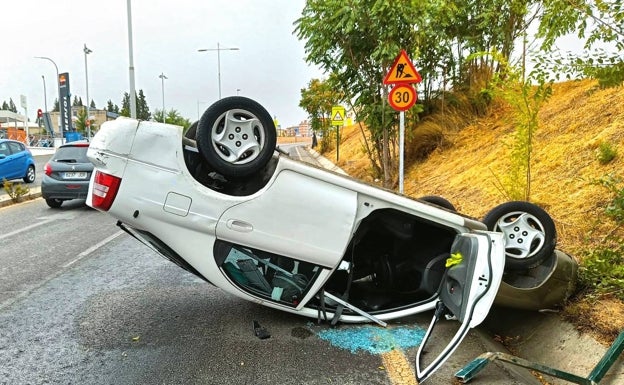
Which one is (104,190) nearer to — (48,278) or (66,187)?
(48,278)

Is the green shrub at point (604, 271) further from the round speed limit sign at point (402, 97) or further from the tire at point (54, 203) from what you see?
the tire at point (54, 203)

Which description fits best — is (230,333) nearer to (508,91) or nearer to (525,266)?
(525,266)

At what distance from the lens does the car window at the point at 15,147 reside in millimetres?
16391

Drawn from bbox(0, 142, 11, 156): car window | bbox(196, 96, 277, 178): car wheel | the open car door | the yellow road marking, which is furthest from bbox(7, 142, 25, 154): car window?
the open car door

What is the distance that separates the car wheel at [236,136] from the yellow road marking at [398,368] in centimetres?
172

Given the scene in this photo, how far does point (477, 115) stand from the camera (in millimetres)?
13227

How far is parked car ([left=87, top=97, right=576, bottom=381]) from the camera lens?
347 centimetres

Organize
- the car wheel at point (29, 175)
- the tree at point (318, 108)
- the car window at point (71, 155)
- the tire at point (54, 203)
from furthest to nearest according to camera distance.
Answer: the tree at point (318, 108) < the car wheel at point (29, 175) < the tire at point (54, 203) < the car window at point (71, 155)

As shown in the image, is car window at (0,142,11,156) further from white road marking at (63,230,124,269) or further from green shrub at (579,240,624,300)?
green shrub at (579,240,624,300)

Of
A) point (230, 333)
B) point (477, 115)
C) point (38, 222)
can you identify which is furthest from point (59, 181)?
point (477, 115)

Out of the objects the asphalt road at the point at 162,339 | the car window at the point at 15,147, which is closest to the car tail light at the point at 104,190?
the asphalt road at the point at 162,339

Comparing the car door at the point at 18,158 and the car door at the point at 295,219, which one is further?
the car door at the point at 18,158

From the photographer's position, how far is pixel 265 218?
354 cm

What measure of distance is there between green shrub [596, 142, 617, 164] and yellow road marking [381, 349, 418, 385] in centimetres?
429
